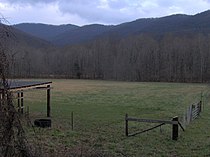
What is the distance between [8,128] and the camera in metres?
6.49

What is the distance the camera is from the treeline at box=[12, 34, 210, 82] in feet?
350

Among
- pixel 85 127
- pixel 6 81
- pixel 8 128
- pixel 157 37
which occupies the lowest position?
pixel 85 127

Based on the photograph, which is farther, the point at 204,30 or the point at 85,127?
the point at 204,30

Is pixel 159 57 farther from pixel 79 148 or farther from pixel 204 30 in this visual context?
pixel 79 148

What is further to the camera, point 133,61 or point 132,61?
point 132,61

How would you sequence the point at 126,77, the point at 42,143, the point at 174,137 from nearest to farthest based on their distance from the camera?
the point at 42,143, the point at 174,137, the point at 126,77

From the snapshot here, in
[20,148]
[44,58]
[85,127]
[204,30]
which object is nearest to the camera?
[20,148]

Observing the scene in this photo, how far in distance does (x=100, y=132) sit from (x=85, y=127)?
1.65 meters

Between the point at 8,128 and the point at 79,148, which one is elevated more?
the point at 8,128

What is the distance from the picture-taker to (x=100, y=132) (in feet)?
53.5

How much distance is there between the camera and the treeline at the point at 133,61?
107 metres

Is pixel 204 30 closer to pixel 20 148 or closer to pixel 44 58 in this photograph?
pixel 44 58

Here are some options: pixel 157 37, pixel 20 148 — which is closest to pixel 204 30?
pixel 157 37

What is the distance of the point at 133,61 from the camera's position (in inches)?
4732
